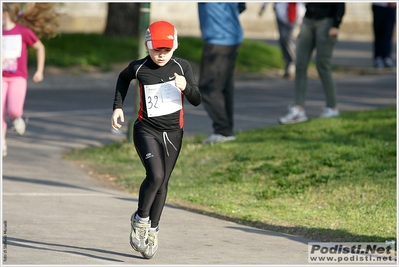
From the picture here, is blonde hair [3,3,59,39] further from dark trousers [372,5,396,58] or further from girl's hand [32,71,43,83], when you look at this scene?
dark trousers [372,5,396,58]

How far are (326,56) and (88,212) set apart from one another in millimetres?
5193

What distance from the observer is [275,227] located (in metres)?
6.82

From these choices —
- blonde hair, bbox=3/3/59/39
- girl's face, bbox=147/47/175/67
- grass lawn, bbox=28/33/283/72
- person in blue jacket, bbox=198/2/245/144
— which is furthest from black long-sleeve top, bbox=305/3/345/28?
grass lawn, bbox=28/33/283/72

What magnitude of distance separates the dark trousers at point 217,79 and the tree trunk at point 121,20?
11261mm

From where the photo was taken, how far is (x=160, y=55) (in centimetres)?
569

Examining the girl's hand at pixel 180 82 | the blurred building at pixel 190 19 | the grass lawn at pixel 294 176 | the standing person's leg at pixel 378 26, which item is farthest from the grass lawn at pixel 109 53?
the girl's hand at pixel 180 82

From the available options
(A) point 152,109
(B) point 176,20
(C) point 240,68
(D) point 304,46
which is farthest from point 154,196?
(B) point 176,20

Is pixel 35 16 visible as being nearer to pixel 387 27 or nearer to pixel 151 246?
pixel 151 246

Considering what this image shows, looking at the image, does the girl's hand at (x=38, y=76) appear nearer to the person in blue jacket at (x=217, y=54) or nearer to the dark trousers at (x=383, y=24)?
the person in blue jacket at (x=217, y=54)

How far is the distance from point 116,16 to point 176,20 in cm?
995

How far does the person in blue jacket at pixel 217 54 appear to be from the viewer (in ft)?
33.0

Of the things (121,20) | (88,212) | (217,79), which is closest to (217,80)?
(217,79)

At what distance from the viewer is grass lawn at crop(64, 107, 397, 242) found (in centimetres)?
694

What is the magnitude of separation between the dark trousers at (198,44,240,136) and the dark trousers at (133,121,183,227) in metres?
4.26
